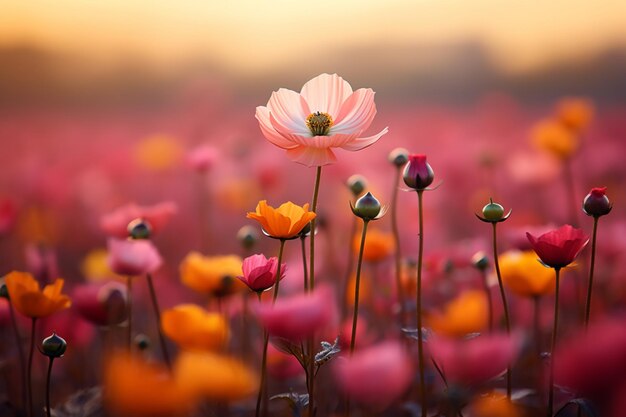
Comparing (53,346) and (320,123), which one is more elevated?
(320,123)

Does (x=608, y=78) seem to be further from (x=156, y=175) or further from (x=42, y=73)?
(x=42, y=73)

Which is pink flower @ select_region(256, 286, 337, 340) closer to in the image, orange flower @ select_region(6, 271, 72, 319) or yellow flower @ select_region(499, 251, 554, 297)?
orange flower @ select_region(6, 271, 72, 319)

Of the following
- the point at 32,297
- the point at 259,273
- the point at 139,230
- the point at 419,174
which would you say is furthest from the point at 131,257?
the point at 419,174

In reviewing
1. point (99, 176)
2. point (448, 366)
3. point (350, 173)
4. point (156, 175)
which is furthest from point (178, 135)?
point (448, 366)

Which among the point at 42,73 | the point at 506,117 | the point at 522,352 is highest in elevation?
the point at 42,73

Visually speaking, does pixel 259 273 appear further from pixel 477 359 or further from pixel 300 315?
pixel 477 359

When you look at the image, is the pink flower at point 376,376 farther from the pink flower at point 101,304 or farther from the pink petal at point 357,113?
the pink flower at point 101,304
